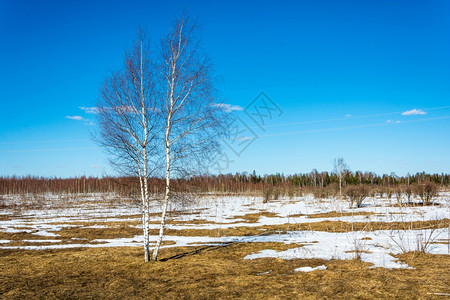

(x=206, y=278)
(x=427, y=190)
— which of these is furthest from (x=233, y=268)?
(x=427, y=190)

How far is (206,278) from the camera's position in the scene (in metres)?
7.11

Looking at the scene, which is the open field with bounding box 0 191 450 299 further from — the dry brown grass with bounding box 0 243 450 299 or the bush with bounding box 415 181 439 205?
the bush with bounding box 415 181 439 205

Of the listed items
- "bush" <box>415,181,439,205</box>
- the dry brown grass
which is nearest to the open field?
the dry brown grass

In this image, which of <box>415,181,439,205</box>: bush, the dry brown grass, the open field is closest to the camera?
the dry brown grass

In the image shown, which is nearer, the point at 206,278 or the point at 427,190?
the point at 206,278

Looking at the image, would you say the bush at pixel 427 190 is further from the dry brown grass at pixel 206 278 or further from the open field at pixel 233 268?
the dry brown grass at pixel 206 278

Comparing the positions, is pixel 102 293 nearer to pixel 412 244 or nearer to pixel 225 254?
pixel 225 254

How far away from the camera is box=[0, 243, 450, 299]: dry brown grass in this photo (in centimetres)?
583

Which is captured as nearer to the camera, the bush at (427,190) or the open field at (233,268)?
the open field at (233,268)

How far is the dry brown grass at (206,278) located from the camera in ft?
19.1

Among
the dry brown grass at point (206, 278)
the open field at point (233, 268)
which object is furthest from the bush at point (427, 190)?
the dry brown grass at point (206, 278)

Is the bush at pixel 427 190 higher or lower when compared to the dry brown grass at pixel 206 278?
higher

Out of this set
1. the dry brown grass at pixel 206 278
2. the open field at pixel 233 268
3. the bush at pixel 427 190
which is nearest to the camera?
the dry brown grass at pixel 206 278

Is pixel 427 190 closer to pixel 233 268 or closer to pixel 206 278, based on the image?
pixel 233 268
